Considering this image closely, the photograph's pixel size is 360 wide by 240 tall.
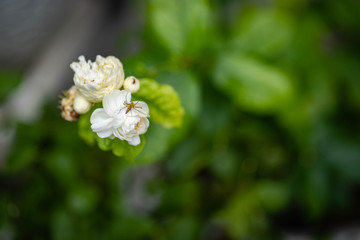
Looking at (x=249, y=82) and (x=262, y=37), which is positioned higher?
(x=262, y=37)

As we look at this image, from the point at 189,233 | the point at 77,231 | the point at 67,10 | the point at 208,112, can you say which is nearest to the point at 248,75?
the point at 208,112

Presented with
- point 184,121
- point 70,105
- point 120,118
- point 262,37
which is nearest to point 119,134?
point 120,118

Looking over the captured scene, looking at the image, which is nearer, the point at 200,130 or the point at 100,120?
the point at 100,120

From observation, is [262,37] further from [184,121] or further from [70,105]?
[70,105]

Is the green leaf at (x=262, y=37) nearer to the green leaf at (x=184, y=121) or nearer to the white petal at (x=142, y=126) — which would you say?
the green leaf at (x=184, y=121)

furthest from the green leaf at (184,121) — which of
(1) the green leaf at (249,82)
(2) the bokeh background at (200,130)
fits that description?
(1) the green leaf at (249,82)

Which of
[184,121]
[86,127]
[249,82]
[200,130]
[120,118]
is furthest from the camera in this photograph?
[200,130]
